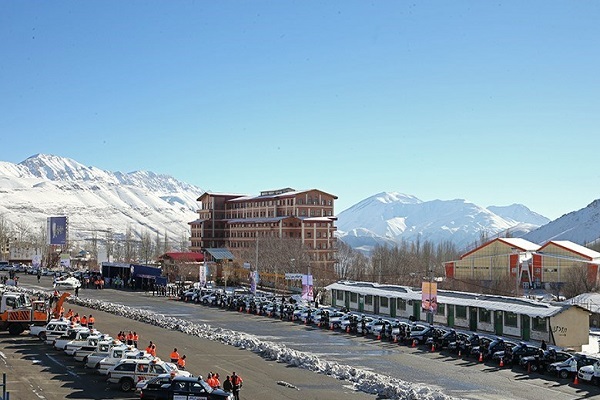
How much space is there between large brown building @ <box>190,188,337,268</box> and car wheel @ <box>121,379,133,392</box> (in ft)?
272

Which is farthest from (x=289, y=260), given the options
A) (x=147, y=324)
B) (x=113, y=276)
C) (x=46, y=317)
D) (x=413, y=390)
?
(x=413, y=390)

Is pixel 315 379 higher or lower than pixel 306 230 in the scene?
lower

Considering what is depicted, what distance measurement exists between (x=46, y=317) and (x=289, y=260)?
5614 cm

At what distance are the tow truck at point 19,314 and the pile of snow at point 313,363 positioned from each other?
8469 millimetres

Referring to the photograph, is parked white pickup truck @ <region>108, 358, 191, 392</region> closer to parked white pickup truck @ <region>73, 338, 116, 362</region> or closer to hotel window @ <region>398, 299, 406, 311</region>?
parked white pickup truck @ <region>73, 338, 116, 362</region>

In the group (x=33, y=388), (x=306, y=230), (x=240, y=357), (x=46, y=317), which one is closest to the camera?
(x=33, y=388)

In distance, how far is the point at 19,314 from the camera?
37.9 metres

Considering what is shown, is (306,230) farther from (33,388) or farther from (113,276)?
(33,388)

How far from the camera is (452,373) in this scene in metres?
30.8

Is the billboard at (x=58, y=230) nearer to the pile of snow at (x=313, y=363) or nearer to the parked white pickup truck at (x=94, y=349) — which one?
the pile of snow at (x=313, y=363)

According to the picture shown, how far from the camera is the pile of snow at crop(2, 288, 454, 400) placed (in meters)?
25.0

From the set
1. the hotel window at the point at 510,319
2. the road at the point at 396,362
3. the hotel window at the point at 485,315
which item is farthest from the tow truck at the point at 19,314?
the hotel window at the point at 510,319

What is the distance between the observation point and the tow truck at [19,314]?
124 feet

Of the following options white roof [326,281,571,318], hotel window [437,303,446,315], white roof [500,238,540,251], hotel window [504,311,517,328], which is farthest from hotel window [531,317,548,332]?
white roof [500,238,540,251]
